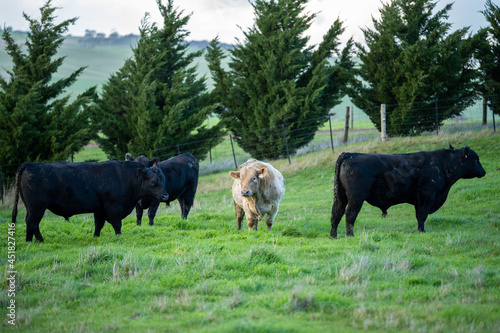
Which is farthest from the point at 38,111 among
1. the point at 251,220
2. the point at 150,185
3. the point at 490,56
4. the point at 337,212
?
the point at 490,56

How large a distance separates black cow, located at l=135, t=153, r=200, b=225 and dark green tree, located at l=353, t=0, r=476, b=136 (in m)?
12.8

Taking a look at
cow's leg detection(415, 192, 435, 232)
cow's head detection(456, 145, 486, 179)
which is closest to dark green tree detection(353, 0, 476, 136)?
cow's head detection(456, 145, 486, 179)

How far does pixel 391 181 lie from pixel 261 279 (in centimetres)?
440

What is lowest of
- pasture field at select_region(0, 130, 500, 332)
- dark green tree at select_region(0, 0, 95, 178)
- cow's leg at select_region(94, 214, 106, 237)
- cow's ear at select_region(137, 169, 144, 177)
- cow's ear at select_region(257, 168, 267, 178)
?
pasture field at select_region(0, 130, 500, 332)

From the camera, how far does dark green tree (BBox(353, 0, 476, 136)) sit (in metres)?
22.2

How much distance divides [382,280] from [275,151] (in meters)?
18.7

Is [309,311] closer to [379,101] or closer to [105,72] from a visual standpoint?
[379,101]

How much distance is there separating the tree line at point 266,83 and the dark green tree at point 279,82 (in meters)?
0.06

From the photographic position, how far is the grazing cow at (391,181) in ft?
30.2

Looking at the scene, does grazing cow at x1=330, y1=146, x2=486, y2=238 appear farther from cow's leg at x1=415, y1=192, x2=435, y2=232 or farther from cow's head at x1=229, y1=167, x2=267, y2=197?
cow's head at x1=229, y1=167, x2=267, y2=197

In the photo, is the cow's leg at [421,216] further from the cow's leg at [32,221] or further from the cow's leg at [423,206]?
the cow's leg at [32,221]

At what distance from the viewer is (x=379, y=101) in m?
24.0

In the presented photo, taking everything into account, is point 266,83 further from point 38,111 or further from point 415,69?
point 38,111

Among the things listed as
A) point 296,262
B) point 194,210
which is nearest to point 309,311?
point 296,262
